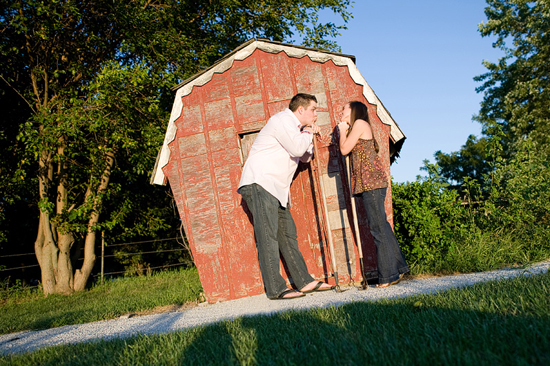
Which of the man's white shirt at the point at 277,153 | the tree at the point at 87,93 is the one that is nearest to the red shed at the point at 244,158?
the man's white shirt at the point at 277,153

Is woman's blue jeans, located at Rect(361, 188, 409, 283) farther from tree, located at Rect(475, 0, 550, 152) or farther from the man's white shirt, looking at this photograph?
tree, located at Rect(475, 0, 550, 152)

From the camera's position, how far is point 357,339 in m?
2.48

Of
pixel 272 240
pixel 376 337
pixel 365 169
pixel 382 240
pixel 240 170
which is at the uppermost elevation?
pixel 240 170

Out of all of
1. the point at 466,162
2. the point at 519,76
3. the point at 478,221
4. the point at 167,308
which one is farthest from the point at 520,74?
the point at 167,308

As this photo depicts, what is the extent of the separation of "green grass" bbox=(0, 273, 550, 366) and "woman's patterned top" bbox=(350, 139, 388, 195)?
1652 mm

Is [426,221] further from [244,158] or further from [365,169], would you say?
[244,158]

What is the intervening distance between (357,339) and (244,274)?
3.31m

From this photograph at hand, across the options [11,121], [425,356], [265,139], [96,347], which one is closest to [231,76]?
[265,139]

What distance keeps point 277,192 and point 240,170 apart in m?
1.11

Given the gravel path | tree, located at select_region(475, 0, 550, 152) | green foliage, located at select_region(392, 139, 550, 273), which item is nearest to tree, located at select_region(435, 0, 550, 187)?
tree, located at select_region(475, 0, 550, 152)

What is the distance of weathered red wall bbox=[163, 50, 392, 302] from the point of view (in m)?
5.62

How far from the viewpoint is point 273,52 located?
19.5ft

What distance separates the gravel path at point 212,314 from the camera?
403 cm

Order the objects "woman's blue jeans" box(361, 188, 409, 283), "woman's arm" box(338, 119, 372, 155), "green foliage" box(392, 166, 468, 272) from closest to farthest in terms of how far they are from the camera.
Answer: "woman's blue jeans" box(361, 188, 409, 283)
"woman's arm" box(338, 119, 372, 155)
"green foliage" box(392, 166, 468, 272)
